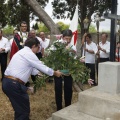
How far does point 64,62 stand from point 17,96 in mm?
1157

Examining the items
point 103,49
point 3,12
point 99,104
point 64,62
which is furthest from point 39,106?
point 3,12

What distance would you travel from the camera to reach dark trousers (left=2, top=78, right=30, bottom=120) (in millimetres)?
3443

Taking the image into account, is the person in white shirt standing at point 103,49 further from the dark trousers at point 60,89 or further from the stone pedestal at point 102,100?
the stone pedestal at point 102,100

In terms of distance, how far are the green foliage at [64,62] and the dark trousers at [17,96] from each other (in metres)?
0.84

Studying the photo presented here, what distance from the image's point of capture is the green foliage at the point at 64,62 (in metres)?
4.24

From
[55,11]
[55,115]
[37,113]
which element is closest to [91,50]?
[37,113]

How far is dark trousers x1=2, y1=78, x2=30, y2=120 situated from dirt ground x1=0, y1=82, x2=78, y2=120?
36.7 inches

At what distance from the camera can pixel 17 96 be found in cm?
348

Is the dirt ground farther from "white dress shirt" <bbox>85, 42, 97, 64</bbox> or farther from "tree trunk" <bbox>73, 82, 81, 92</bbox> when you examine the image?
"white dress shirt" <bbox>85, 42, 97, 64</bbox>

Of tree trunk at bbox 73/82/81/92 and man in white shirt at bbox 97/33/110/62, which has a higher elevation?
man in white shirt at bbox 97/33/110/62

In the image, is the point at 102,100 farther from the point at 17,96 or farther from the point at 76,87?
the point at 76,87

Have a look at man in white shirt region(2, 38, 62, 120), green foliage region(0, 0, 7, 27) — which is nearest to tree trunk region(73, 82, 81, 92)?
man in white shirt region(2, 38, 62, 120)

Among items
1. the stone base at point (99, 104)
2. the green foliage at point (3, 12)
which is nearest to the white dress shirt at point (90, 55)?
the stone base at point (99, 104)

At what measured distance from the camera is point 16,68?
3.45m
